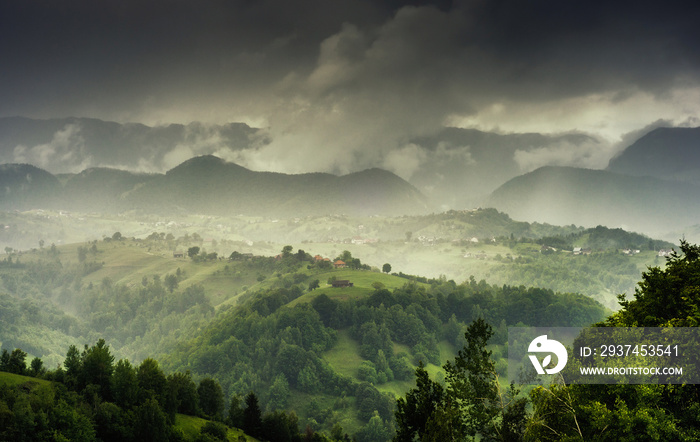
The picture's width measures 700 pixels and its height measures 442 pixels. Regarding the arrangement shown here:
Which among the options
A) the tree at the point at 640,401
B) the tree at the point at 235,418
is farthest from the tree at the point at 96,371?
the tree at the point at 640,401

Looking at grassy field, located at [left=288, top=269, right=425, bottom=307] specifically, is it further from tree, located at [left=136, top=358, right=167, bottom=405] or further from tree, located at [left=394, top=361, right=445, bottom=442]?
tree, located at [left=394, top=361, right=445, bottom=442]

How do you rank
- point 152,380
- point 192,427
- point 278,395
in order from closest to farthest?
1. point 152,380
2. point 192,427
3. point 278,395

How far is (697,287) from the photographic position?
71.9 ft

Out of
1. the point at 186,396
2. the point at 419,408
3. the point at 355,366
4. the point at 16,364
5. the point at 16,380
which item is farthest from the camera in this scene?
the point at 355,366

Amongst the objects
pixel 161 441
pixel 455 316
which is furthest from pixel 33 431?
pixel 455 316

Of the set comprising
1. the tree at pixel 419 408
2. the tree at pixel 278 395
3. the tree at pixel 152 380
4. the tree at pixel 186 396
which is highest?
the tree at pixel 419 408

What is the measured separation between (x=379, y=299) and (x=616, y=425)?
129404 mm

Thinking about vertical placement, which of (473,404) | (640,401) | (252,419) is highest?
(640,401)

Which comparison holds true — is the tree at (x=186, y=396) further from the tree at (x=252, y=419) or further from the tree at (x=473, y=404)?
the tree at (x=473, y=404)

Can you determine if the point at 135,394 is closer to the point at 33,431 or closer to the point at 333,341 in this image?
the point at 33,431

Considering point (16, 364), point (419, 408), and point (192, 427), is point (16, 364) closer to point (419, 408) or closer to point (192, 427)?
point (192, 427)

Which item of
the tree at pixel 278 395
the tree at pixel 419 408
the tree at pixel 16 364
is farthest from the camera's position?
the tree at pixel 278 395

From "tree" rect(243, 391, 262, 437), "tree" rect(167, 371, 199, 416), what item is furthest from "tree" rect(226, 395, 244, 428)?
"tree" rect(167, 371, 199, 416)

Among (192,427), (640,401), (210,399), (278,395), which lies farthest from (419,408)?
(278,395)
